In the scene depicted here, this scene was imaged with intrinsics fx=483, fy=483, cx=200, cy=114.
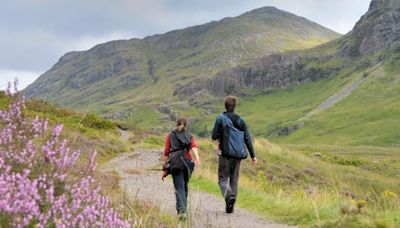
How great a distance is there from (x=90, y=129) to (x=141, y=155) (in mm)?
7615

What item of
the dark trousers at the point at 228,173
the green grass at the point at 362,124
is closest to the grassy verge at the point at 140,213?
the dark trousers at the point at 228,173

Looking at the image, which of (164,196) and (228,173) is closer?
(228,173)

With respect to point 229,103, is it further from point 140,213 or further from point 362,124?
point 362,124

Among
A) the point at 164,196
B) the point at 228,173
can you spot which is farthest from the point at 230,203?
the point at 164,196

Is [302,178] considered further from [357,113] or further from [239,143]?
[357,113]

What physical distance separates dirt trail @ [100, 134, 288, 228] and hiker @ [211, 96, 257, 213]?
25.4 inches

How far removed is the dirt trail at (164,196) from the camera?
9.83m

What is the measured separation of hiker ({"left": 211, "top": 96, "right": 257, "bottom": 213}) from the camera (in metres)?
11.1

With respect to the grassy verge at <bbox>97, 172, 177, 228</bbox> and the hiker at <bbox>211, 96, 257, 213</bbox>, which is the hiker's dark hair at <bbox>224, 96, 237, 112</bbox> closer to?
the hiker at <bbox>211, 96, 257, 213</bbox>

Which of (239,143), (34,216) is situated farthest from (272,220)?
(34,216)

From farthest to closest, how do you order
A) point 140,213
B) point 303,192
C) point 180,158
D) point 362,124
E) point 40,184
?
point 362,124 → point 303,192 → point 180,158 → point 140,213 → point 40,184

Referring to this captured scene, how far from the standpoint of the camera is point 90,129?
33.8 metres

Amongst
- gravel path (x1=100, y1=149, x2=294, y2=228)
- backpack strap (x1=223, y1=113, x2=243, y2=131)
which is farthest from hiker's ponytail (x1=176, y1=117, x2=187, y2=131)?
backpack strap (x1=223, y1=113, x2=243, y2=131)

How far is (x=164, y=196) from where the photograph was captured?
14719 mm
